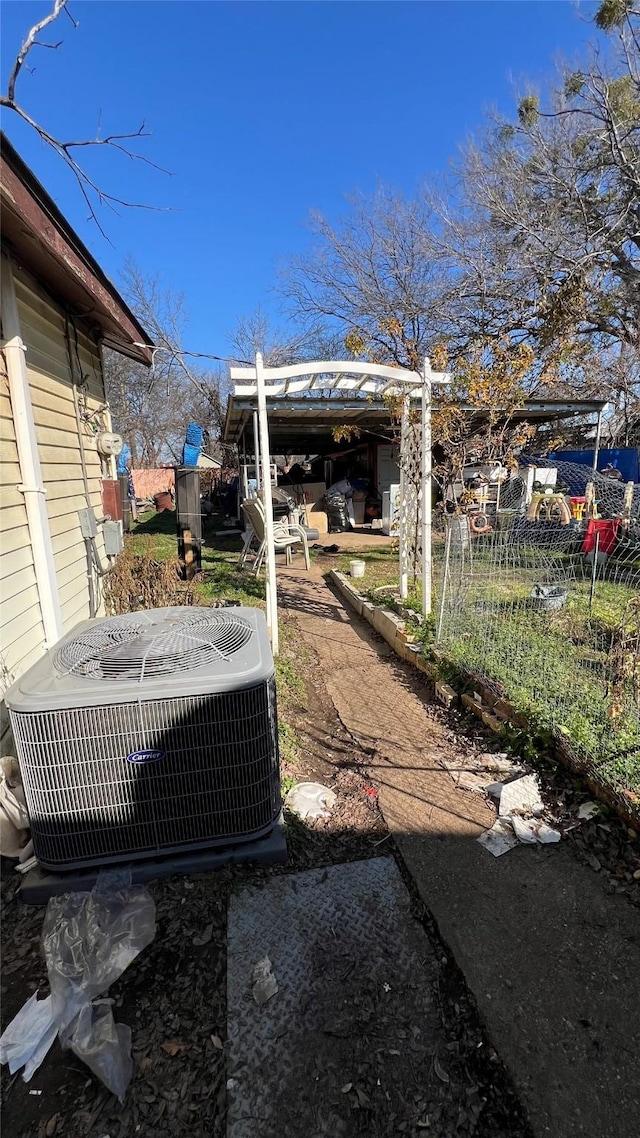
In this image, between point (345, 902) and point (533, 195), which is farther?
point (533, 195)

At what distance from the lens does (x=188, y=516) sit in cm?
658

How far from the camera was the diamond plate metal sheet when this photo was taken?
1.25 m

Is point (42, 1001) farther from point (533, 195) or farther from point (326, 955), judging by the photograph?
point (533, 195)

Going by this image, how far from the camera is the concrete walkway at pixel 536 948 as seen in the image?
127cm

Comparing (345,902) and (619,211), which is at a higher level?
(619,211)

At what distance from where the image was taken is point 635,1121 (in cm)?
121

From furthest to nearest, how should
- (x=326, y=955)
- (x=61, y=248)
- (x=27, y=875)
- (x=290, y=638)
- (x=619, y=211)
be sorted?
(x=619, y=211), (x=290, y=638), (x=61, y=248), (x=27, y=875), (x=326, y=955)

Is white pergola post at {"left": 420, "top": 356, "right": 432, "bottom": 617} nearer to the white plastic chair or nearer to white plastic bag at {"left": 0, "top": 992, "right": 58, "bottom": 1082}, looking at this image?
the white plastic chair

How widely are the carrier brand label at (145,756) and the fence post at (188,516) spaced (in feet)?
16.0

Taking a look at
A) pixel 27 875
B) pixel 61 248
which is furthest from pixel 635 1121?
pixel 61 248

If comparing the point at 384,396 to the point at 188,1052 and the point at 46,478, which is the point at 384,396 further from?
the point at 188,1052

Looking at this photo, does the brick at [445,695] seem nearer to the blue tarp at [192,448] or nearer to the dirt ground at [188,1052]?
the dirt ground at [188,1052]

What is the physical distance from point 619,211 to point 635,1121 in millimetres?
15669

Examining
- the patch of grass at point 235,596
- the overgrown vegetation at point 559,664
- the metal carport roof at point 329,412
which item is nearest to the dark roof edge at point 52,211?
the patch of grass at point 235,596
